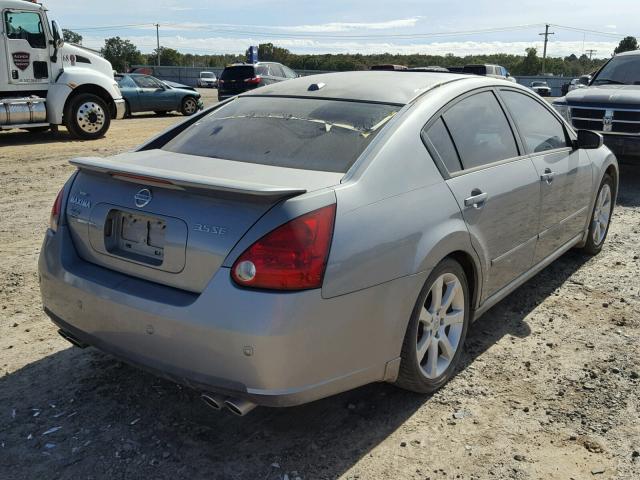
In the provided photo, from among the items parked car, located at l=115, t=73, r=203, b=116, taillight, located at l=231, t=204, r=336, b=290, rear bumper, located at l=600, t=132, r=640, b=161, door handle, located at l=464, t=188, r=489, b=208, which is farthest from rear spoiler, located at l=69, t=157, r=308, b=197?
parked car, located at l=115, t=73, r=203, b=116

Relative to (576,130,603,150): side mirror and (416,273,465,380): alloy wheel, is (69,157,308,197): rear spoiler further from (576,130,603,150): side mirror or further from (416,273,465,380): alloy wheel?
(576,130,603,150): side mirror

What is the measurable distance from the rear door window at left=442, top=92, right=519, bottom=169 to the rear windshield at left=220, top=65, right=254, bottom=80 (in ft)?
63.1

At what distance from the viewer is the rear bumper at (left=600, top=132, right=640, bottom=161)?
8680 millimetres

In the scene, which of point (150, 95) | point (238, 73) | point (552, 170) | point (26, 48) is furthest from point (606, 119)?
point (238, 73)

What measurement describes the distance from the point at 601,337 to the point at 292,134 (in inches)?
Result: 96.9

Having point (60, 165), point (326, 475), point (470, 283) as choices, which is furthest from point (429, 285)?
point (60, 165)

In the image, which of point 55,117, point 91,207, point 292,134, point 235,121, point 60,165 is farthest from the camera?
point 55,117

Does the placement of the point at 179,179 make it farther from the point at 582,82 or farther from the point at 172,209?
the point at 582,82

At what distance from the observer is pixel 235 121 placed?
3.66 metres

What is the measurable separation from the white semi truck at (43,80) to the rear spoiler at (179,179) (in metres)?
10.8

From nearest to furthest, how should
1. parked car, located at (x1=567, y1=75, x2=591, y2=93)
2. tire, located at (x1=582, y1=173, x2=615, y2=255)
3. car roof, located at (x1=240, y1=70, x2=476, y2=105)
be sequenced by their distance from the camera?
car roof, located at (x1=240, y1=70, x2=476, y2=105) < tire, located at (x1=582, y1=173, x2=615, y2=255) < parked car, located at (x1=567, y1=75, x2=591, y2=93)

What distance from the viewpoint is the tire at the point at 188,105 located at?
69.0 ft

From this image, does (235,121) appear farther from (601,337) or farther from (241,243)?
(601,337)

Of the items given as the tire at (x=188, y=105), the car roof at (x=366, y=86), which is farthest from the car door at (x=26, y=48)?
the car roof at (x=366, y=86)
